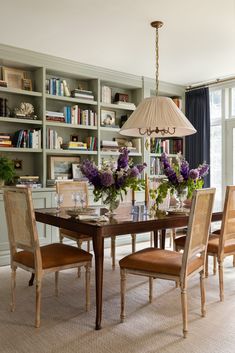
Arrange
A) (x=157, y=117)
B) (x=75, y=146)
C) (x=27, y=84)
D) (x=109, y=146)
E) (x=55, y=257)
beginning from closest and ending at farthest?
(x=55, y=257), (x=157, y=117), (x=27, y=84), (x=75, y=146), (x=109, y=146)

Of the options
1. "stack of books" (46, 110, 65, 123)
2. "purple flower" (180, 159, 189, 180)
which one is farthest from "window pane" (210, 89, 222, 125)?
"purple flower" (180, 159, 189, 180)

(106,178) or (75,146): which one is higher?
(75,146)

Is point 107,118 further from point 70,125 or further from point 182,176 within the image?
point 182,176

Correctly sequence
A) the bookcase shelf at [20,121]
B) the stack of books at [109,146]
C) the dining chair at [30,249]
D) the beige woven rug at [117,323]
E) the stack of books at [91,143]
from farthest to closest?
the stack of books at [109,146], the stack of books at [91,143], the bookcase shelf at [20,121], the dining chair at [30,249], the beige woven rug at [117,323]

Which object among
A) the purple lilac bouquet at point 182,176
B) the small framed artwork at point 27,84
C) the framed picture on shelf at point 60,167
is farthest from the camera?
the framed picture on shelf at point 60,167

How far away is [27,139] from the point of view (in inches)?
180

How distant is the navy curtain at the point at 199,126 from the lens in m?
5.86

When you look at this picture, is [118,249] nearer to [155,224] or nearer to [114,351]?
[155,224]

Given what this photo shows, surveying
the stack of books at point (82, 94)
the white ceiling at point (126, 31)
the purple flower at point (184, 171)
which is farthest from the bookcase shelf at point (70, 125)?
the purple flower at point (184, 171)

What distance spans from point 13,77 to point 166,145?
2.80 meters

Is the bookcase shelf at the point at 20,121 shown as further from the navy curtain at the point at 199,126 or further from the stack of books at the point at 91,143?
the navy curtain at the point at 199,126

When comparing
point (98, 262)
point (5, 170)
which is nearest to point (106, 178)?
point (98, 262)

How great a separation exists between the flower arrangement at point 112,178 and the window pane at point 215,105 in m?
3.41

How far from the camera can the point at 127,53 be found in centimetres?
447
